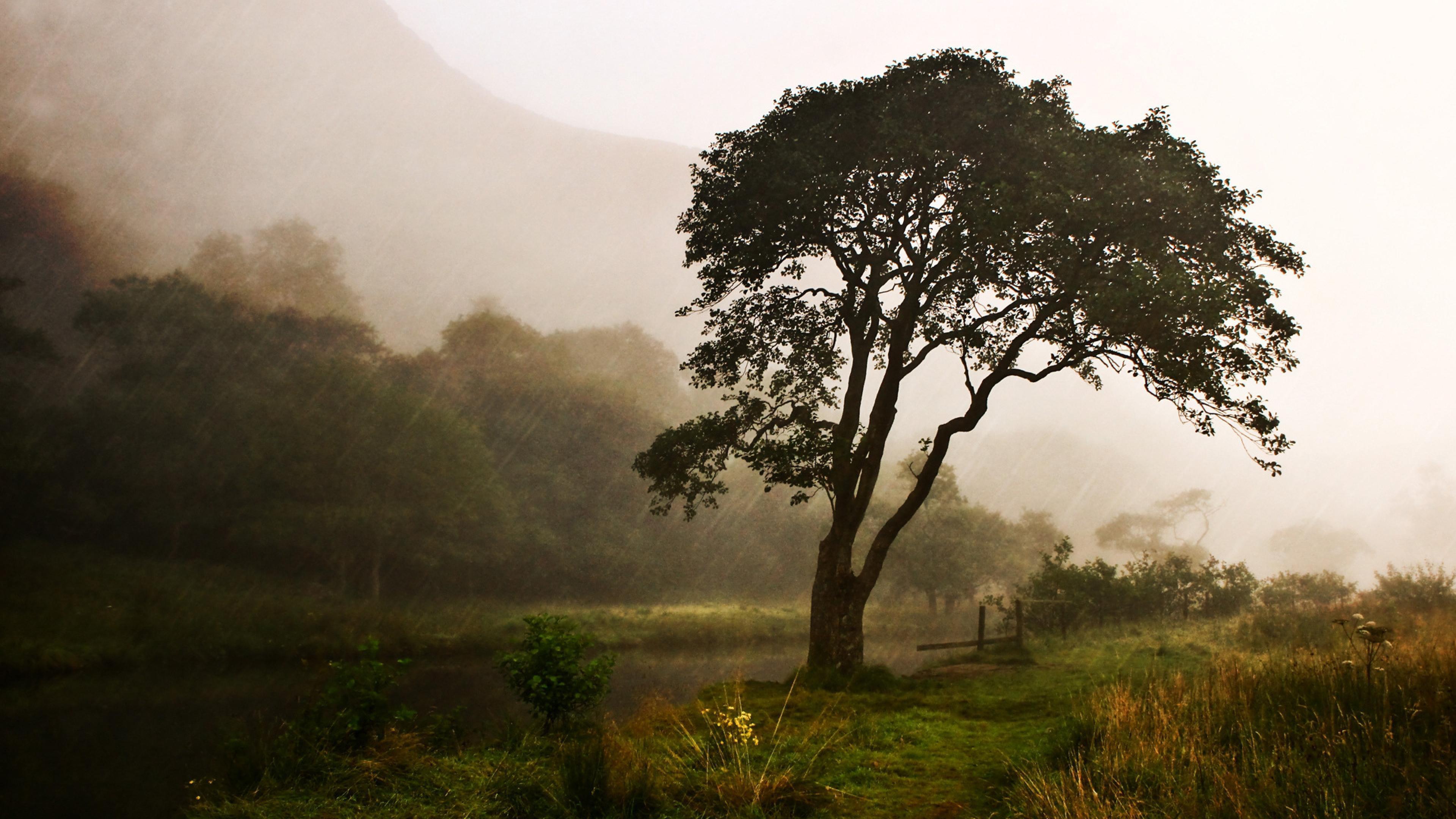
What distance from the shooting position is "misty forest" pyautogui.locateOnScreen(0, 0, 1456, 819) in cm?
674

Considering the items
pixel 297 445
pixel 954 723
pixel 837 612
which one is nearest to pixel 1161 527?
pixel 837 612

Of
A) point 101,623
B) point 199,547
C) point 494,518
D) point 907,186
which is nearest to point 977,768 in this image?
point 907,186

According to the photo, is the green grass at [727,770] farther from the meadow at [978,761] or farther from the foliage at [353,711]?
the foliage at [353,711]

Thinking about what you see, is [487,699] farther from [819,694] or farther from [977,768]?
[977,768]

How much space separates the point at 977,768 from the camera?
7.47 meters

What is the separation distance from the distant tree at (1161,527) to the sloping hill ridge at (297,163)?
230 ft

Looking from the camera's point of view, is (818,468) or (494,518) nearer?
(818,468)

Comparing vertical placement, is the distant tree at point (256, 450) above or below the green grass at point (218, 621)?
above

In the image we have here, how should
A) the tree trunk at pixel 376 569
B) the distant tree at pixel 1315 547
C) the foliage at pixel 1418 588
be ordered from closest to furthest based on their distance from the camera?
the foliage at pixel 1418 588 < the tree trunk at pixel 376 569 < the distant tree at pixel 1315 547

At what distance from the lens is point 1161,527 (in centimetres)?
8275

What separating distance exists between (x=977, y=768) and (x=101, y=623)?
27123 mm

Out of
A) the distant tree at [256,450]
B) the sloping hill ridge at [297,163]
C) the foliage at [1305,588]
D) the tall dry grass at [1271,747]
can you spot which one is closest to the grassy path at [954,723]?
the tall dry grass at [1271,747]

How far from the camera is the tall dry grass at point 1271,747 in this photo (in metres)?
4.52

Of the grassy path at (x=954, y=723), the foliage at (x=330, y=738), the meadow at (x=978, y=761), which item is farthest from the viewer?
the foliage at (x=330, y=738)
